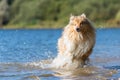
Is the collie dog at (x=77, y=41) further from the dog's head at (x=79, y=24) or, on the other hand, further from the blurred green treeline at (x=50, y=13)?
the blurred green treeline at (x=50, y=13)

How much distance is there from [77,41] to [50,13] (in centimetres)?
6974

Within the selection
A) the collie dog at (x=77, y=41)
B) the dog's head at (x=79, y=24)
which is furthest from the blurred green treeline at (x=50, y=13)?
the dog's head at (x=79, y=24)

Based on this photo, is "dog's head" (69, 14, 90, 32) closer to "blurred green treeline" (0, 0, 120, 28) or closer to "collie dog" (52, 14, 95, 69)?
"collie dog" (52, 14, 95, 69)

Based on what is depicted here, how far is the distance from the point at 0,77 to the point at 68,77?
1.93 metres

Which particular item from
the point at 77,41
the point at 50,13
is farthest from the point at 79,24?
the point at 50,13

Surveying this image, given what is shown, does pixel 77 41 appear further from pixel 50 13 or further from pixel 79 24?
pixel 50 13

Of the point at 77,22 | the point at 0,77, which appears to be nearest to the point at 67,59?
the point at 77,22

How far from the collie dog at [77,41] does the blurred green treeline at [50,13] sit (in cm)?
6235

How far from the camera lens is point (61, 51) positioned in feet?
46.9

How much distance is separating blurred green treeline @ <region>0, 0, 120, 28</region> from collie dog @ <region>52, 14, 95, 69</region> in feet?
205

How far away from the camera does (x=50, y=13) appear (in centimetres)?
8306

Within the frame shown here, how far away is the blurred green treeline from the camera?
7850cm

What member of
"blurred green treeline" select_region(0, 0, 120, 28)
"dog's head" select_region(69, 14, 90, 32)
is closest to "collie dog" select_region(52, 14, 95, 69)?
"dog's head" select_region(69, 14, 90, 32)

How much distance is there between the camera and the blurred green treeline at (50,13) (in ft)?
258
